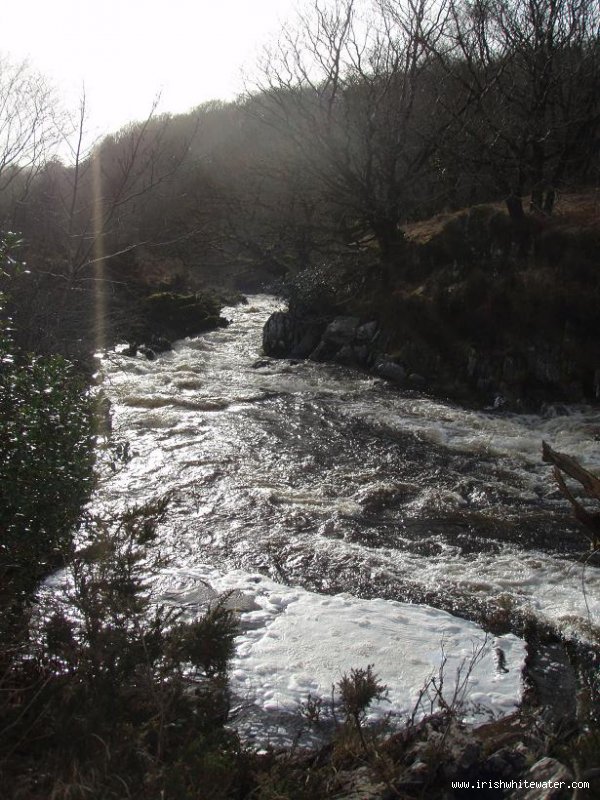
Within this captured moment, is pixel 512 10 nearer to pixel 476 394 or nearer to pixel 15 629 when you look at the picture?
pixel 476 394

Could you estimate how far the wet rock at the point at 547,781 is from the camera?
3113 mm

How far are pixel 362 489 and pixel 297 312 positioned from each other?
8442 mm

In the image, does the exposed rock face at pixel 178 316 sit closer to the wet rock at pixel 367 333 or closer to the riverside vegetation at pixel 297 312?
the riverside vegetation at pixel 297 312

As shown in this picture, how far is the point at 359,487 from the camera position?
848 cm

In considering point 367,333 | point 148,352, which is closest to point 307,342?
point 367,333

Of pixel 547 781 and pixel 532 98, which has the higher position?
pixel 532 98

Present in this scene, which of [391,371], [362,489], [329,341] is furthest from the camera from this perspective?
[329,341]

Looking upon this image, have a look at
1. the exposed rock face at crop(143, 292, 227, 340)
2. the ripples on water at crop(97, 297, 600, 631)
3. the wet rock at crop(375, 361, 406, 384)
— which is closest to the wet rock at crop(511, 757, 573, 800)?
the ripples on water at crop(97, 297, 600, 631)

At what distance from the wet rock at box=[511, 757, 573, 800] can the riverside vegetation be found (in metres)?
0.07

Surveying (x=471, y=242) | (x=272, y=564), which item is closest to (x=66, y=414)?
(x=272, y=564)

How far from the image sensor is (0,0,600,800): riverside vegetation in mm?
3402

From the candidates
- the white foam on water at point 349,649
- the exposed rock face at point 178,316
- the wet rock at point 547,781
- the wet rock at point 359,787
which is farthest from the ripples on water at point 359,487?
the exposed rock face at point 178,316

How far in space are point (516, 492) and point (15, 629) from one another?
6119mm

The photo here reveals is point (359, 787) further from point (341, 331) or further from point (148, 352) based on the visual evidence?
point (148, 352)
